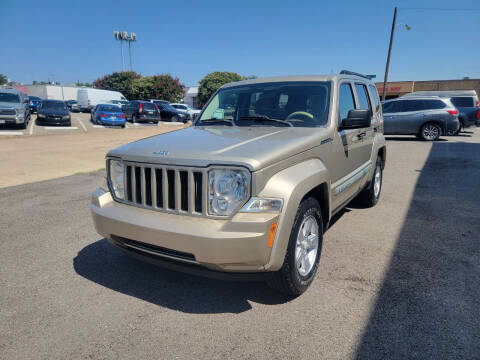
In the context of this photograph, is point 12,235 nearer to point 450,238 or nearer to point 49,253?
point 49,253

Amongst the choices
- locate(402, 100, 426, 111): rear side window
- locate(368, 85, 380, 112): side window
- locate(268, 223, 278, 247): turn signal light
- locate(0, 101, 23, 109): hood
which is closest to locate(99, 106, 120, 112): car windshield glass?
locate(0, 101, 23, 109): hood

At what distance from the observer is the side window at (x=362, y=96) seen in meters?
4.67

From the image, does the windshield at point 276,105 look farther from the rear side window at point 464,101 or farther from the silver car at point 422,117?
the rear side window at point 464,101

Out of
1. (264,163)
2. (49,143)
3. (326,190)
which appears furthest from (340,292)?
(49,143)

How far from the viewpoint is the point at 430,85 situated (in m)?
44.5

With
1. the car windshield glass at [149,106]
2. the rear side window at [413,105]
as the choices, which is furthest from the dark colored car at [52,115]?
the rear side window at [413,105]

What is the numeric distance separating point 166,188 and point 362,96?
133 inches

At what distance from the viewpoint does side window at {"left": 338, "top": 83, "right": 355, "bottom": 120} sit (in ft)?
12.6

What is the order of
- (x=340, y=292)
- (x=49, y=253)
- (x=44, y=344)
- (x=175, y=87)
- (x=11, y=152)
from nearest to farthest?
(x=44, y=344) → (x=340, y=292) → (x=49, y=253) → (x=11, y=152) → (x=175, y=87)

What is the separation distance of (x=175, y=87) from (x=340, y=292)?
191 ft

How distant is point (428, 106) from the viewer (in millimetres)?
14586

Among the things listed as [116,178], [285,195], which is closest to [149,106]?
[116,178]

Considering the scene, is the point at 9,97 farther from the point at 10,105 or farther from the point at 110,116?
the point at 110,116

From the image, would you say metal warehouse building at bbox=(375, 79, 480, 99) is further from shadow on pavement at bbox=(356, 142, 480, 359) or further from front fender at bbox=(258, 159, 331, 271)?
front fender at bbox=(258, 159, 331, 271)
